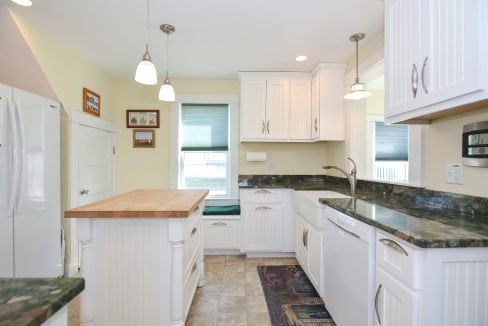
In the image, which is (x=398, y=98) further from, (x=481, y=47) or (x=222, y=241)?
(x=222, y=241)

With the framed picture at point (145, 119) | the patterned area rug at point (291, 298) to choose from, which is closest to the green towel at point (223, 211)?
the patterned area rug at point (291, 298)

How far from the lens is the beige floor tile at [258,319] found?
6.15 feet

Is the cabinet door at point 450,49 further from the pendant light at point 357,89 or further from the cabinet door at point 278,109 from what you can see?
the cabinet door at point 278,109

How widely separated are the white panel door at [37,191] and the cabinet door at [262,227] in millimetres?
1994

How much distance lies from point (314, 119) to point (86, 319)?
302 centimetres

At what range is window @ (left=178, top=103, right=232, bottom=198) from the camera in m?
3.72

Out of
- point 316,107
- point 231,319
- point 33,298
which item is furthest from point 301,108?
point 33,298

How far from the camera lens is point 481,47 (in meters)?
0.97

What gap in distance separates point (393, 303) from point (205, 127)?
124 inches

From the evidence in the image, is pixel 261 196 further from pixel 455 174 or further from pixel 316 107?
pixel 455 174

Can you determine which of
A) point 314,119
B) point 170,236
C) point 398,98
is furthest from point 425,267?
point 314,119

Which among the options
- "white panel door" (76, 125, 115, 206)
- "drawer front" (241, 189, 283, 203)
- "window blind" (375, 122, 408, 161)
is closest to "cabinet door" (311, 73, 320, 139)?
"drawer front" (241, 189, 283, 203)

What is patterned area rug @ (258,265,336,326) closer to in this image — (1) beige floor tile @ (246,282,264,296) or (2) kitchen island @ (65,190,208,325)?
(1) beige floor tile @ (246,282,264,296)

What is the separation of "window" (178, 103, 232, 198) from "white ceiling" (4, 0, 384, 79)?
2.62 feet
